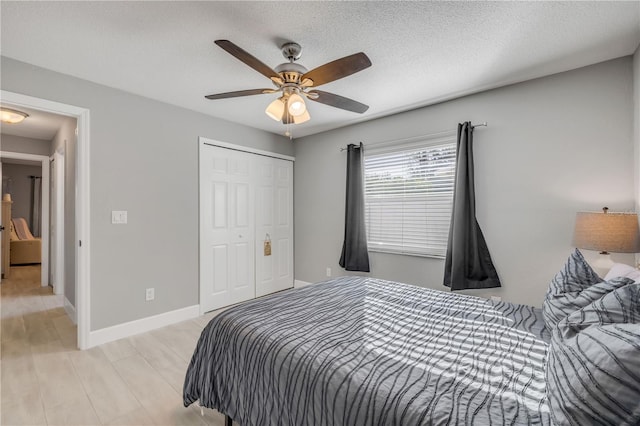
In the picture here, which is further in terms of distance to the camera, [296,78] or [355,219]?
[355,219]

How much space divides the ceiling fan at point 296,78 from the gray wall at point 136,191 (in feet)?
4.60

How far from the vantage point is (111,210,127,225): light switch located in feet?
9.21

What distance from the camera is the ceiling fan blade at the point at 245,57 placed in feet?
5.02

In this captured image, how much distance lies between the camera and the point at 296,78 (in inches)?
77.5

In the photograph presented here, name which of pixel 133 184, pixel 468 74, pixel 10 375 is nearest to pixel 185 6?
pixel 133 184

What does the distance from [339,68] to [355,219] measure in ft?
7.36

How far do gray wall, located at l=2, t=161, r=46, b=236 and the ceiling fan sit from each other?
8.30 metres

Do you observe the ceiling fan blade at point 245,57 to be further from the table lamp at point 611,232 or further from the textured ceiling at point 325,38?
the table lamp at point 611,232

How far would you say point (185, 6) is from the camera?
1.70m

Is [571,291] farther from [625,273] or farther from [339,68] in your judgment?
[339,68]

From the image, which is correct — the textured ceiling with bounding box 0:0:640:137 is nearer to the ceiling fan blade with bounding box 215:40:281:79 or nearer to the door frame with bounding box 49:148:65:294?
the ceiling fan blade with bounding box 215:40:281:79

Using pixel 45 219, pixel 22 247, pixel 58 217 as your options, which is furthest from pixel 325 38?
pixel 22 247

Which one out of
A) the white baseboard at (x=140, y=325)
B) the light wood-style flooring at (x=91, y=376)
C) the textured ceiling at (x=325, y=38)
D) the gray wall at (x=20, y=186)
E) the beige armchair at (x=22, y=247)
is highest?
the textured ceiling at (x=325, y=38)

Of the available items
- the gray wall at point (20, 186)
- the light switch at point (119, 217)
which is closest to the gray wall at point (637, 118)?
→ the light switch at point (119, 217)
